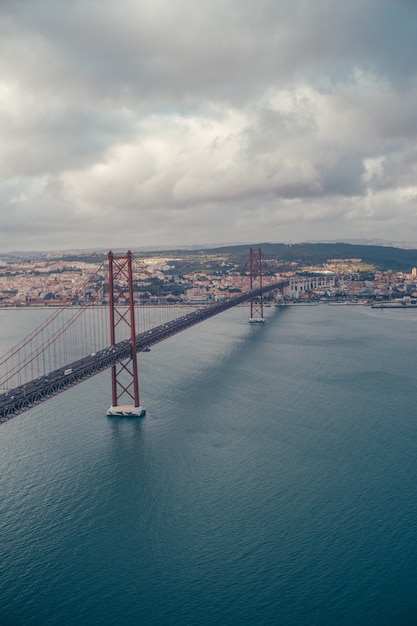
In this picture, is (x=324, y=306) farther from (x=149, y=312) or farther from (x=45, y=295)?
(x=45, y=295)

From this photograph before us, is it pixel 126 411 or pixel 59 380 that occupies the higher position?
pixel 59 380

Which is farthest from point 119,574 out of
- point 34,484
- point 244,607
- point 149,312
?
point 149,312

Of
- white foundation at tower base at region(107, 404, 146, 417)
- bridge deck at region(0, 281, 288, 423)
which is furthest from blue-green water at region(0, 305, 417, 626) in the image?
bridge deck at region(0, 281, 288, 423)

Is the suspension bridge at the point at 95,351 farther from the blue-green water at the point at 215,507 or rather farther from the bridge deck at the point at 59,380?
the blue-green water at the point at 215,507

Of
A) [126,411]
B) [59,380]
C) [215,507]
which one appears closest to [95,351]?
[126,411]

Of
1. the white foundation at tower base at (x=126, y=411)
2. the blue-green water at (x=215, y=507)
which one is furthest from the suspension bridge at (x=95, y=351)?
the blue-green water at (x=215, y=507)

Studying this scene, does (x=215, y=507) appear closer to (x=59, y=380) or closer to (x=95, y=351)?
(x=59, y=380)

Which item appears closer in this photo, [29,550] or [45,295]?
[29,550]
